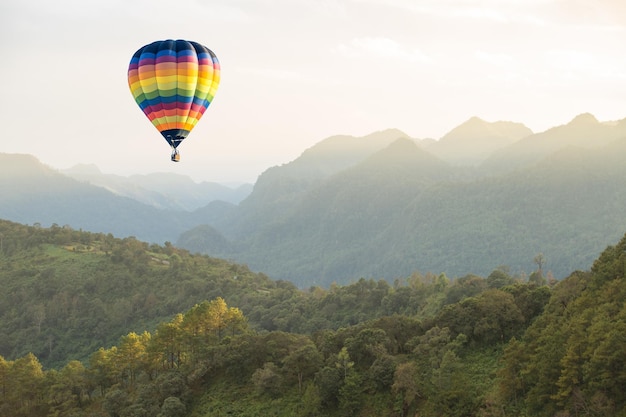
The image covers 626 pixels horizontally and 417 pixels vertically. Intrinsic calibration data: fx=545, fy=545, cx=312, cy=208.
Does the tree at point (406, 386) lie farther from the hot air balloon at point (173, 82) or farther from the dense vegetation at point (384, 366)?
the hot air balloon at point (173, 82)

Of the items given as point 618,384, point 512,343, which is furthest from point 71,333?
point 618,384

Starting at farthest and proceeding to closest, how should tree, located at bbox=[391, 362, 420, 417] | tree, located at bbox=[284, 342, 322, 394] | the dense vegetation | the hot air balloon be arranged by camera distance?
1. tree, located at bbox=[284, 342, 322, 394]
2. the hot air balloon
3. tree, located at bbox=[391, 362, 420, 417]
4. the dense vegetation

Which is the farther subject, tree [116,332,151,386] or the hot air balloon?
tree [116,332,151,386]

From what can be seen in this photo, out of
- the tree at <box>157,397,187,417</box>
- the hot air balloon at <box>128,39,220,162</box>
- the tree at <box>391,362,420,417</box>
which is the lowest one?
the tree at <box>157,397,187,417</box>

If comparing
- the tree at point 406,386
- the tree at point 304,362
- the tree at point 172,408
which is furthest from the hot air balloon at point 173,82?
the tree at point 406,386

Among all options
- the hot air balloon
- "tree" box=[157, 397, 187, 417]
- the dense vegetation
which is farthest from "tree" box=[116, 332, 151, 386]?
the hot air balloon

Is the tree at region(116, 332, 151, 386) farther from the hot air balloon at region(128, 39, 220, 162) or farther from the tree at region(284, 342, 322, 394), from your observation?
the hot air balloon at region(128, 39, 220, 162)

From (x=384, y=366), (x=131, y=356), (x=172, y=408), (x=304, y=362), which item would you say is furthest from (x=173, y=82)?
(x=384, y=366)

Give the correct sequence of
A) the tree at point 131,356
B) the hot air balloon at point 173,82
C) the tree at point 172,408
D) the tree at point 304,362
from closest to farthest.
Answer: the tree at point 172,408
the hot air balloon at point 173,82
the tree at point 304,362
the tree at point 131,356

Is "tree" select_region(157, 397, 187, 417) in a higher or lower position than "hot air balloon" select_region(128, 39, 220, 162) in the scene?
lower
